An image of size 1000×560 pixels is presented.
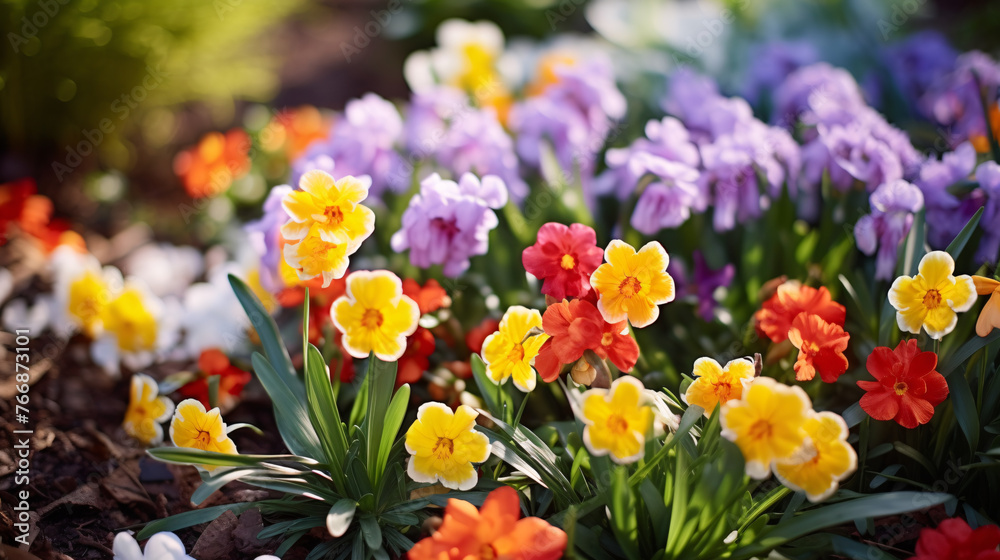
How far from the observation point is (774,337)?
1526 millimetres

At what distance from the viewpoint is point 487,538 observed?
1.12m

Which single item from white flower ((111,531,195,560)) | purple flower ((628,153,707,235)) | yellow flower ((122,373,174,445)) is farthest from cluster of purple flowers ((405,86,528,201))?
white flower ((111,531,195,560))

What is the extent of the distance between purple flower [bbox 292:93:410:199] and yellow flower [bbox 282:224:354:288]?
2.89 ft

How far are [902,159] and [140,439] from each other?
226cm

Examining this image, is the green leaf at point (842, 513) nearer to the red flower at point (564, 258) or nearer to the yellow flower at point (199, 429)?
the red flower at point (564, 258)

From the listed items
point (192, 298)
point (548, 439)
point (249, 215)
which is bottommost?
point (249, 215)

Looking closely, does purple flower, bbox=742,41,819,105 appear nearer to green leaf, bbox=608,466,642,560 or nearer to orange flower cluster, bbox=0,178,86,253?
green leaf, bbox=608,466,642,560

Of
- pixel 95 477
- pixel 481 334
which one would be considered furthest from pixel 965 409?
pixel 95 477

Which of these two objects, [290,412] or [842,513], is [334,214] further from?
[842,513]

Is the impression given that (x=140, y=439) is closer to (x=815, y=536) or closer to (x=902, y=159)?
(x=815, y=536)

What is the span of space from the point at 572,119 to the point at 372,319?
4.37ft

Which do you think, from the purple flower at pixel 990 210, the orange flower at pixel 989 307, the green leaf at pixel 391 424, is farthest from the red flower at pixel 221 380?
the purple flower at pixel 990 210

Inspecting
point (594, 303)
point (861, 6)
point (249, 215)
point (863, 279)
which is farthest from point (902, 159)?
point (249, 215)

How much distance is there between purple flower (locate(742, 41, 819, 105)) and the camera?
8.92 ft
